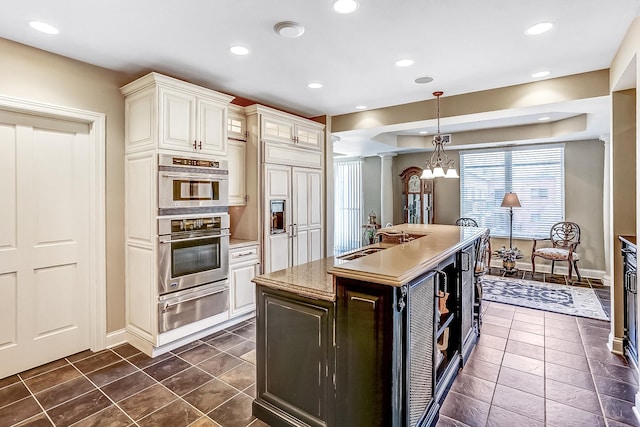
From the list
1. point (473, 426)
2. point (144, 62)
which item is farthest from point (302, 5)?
point (473, 426)

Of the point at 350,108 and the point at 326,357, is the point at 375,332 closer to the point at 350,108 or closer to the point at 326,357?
the point at 326,357

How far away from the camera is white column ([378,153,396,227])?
25.8 feet

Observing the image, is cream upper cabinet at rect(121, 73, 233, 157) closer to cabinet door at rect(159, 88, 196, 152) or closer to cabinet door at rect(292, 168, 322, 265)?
cabinet door at rect(159, 88, 196, 152)

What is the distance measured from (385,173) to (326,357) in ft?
21.2

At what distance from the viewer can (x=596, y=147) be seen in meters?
5.89

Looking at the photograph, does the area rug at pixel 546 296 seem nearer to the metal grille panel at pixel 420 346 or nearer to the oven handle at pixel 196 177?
the metal grille panel at pixel 420 346

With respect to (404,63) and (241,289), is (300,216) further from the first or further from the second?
(404,63)

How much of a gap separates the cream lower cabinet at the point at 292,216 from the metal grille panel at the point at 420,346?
241 centimetres

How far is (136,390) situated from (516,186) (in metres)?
6.90

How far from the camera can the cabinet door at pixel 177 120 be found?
3.01 meters

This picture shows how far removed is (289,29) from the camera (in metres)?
2.49

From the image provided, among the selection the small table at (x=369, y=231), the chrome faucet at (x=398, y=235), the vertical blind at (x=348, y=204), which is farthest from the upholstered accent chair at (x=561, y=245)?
the vertical blind at (x=348, y=204)

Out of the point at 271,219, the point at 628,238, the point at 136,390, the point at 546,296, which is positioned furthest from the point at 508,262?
the point at 136,390

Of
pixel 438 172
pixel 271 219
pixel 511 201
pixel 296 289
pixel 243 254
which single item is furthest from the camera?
pixel 511 201
